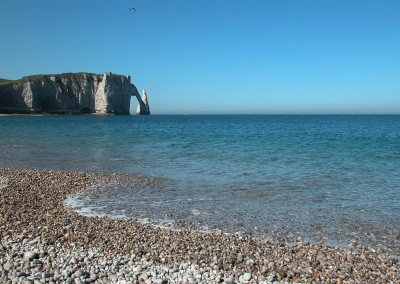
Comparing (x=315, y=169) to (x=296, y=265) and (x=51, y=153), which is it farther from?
Result: (x=51, y=153)

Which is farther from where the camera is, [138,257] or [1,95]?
[1,95]

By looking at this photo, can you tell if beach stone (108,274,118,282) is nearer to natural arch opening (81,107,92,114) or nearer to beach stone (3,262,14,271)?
beach stone (3,262,14,271)

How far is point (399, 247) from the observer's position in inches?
354

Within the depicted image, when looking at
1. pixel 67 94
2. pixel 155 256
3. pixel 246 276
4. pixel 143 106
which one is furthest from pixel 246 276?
pixel 143 106

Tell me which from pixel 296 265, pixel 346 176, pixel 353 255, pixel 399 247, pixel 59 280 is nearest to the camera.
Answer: pixel 59 280

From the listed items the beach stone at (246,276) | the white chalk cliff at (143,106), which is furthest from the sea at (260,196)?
the white chalk cliff at (143,106)

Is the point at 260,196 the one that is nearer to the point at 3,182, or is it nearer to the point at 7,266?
the point at 7,266

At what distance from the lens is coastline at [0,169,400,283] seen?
6953 millimetres

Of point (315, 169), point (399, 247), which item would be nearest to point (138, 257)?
point (399, 247)

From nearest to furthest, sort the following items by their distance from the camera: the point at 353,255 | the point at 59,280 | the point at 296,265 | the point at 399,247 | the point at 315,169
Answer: the point at 59,280, the point at 296,265, the point at 353,255, the point at 399,247, the point at 315,169

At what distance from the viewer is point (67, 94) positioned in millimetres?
129500

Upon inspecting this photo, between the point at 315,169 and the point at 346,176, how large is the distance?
2.44m

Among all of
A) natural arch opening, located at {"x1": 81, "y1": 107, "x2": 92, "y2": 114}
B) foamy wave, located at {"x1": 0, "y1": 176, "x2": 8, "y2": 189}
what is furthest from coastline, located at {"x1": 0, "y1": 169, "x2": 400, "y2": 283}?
natural arch opening, located at {"x1": 81, "y1": 107, "x2": 92, "y2": 114}

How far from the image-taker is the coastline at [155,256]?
22.8ft
